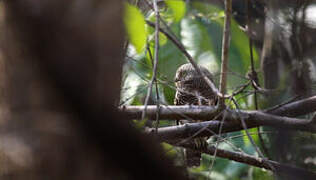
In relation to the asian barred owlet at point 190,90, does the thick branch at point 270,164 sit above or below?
below

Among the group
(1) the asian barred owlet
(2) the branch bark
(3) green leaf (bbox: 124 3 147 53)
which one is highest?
(3) green leaf (bbox: 124 3 147 53)

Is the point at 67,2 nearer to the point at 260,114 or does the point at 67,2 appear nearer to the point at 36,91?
the point at 36,91

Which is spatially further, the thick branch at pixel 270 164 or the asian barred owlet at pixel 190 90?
the asian barred owlet at pixel 190 90

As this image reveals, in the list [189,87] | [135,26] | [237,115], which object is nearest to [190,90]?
[189,87]

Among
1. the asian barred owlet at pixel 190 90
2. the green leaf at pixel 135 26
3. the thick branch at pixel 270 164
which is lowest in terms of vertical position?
the thick branch at pixel 270 164

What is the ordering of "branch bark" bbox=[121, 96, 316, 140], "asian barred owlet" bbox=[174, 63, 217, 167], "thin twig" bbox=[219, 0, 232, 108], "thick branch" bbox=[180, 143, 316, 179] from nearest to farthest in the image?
1. "thin twig" bbox=[219, 0, 232, 108]
2. "thick branch" bbox=[180, 143, 316, 179]
3. "branch bark" bbox=[121, 96, 316, 140]
4. "asian barred owlet" bbox=[174, 63, 217, 167]

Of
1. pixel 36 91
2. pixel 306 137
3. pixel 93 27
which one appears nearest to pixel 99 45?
pixel 93 27

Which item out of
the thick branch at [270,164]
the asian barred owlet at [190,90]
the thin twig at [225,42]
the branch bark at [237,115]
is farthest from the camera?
the asian barred owlet at [190,90]

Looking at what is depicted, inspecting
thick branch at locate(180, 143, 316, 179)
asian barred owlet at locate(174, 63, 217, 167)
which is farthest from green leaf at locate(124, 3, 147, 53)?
asian barred owlet at locate(174, 63, 217, 167)

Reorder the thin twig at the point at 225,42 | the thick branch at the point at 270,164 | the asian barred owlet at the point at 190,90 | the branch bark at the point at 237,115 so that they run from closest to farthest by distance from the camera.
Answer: the thin twig at the point at 225,42 < the thick branch at the point at 270,164 < the branch bark at the point at 237,115 < the asian barred owlet at the point at 190,90

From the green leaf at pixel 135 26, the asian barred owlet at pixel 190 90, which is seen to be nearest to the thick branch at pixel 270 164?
the asian barred owlet at pixel 190 90

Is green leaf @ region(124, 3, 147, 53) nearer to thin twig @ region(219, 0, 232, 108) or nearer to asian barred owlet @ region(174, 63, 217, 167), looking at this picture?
thin twig @ region(219, 0, 232, 108)

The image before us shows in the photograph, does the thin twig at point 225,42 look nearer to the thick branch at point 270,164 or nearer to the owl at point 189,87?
the thick branch at point 270,164

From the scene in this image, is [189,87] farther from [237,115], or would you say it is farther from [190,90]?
[237,115]
